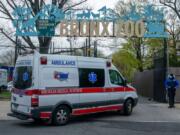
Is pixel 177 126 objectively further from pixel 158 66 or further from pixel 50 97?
pixel 158 66

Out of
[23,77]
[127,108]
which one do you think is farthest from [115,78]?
[23,77]

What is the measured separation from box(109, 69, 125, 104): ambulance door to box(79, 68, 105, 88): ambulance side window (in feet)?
1.83

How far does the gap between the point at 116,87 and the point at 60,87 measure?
10.4 ft

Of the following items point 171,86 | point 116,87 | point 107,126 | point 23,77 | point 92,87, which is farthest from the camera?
point 171,86

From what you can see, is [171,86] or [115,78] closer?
[115,78]

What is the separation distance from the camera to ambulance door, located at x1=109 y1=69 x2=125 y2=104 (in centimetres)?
1606

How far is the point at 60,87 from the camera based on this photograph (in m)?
13.9

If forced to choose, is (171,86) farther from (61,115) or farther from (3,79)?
(3,79)

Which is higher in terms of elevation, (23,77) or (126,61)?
(126,61)

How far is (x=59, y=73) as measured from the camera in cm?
1393

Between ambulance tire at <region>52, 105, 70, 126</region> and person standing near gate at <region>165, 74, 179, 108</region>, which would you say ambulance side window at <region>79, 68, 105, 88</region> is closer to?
ambulance tire at <region>52, 105, 70, 126</region>

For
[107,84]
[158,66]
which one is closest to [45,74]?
[107,84]

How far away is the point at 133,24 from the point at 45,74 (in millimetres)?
11221

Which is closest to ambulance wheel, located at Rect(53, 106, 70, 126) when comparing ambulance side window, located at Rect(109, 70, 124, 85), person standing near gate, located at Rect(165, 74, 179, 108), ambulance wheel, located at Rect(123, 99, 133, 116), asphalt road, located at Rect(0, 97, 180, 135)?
asphalt road, located at Rect(0, 97, 180, 135)
